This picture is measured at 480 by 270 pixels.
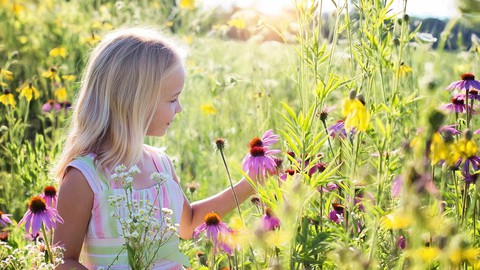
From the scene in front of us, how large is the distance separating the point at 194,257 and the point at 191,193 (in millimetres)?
225

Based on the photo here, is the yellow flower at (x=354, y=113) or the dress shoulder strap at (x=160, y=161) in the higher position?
the yellow flower at (x=354, y=113)

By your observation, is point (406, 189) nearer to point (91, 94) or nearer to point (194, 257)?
point (91, 94)

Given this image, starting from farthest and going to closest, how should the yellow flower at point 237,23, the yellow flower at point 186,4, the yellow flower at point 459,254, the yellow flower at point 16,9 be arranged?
the yellow flower at point 16,9, the yellow flower at point 186,4, the yellow flower at point 237,23, the yellow flower at point 459,254

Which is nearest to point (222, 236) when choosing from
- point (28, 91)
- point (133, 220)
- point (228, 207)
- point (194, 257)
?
point (133, 220)

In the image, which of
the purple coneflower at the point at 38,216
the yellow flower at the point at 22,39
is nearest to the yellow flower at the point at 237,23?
the yellow flower at the point at 22,39

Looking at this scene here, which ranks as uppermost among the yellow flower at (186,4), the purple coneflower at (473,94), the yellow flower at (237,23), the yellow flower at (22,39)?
the purple coneflower at (473,94)

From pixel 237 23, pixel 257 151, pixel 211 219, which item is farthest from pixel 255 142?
pixel 237 23

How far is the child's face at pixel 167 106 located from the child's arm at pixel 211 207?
24 centimetres

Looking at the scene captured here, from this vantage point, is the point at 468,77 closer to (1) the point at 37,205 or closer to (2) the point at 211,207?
(2) the point at 211,207

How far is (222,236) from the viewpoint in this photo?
153cm

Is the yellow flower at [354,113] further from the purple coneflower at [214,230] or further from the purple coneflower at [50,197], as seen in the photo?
the purple coneflower at [50,197]

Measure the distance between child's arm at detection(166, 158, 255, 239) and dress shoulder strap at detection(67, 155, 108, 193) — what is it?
13.2 inches

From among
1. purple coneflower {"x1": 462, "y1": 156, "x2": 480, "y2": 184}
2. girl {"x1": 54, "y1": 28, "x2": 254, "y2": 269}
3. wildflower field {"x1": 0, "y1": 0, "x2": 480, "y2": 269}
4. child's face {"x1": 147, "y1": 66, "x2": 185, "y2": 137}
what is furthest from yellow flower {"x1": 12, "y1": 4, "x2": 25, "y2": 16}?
purple coneflower {"x1": 462, "y1": 156, "x2": 480, "y2": 184}

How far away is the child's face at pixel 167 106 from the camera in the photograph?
1795 millimetres
